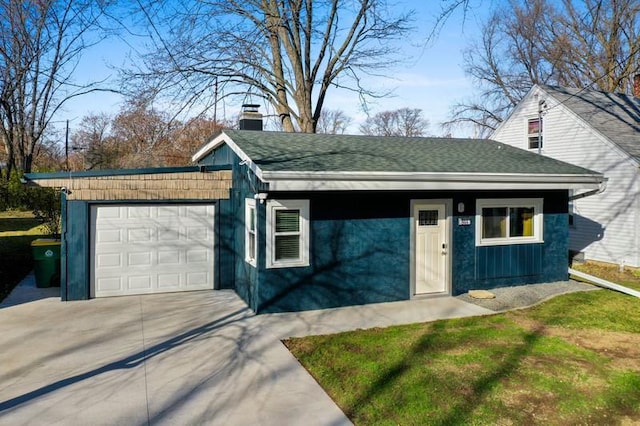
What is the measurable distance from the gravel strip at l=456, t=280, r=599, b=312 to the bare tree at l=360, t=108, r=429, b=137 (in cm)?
5170

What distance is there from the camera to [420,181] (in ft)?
29.1

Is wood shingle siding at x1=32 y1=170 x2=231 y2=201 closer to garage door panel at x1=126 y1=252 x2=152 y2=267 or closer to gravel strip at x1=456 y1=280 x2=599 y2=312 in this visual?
garage door panel at x1=126 y1=252 x2=152 y2=267

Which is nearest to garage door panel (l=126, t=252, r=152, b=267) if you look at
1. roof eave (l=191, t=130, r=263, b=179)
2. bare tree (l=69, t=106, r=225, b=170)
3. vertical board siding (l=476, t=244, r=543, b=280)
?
roof eave (l=191, t=130, r=263, b=179)

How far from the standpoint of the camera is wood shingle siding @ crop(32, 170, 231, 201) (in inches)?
373

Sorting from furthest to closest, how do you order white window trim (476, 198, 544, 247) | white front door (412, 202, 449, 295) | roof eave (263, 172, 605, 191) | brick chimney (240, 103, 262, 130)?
brick chimney (240, 103, 262, 130) < white window trim (476, 198, 544, 247) < white front door (412, 202, 449, 295) < roof eave (263, 172, 605, 191)

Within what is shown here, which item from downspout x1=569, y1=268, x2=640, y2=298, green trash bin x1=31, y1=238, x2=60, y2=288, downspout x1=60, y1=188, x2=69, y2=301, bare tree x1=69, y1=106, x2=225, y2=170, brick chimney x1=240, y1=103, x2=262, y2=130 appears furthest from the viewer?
bare tree x1=69, y1=106, x2=225, y2=170

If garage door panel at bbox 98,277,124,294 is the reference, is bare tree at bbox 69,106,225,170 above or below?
above

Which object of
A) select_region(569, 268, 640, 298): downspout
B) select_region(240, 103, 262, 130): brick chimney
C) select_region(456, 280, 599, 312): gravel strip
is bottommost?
select_region(456, 280, 599, 312): gravel strip

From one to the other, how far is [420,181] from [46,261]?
8.12 m

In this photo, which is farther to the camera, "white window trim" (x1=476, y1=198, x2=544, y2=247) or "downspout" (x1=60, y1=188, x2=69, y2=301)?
"white window trim" (x1=476, y1=198, x2=544, y2=247)

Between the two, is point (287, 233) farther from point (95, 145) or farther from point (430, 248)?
point (95, 145)

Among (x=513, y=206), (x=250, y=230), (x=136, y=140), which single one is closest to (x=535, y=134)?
(x=513, y=206)

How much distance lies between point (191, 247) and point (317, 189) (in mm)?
3788

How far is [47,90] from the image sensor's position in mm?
21250
